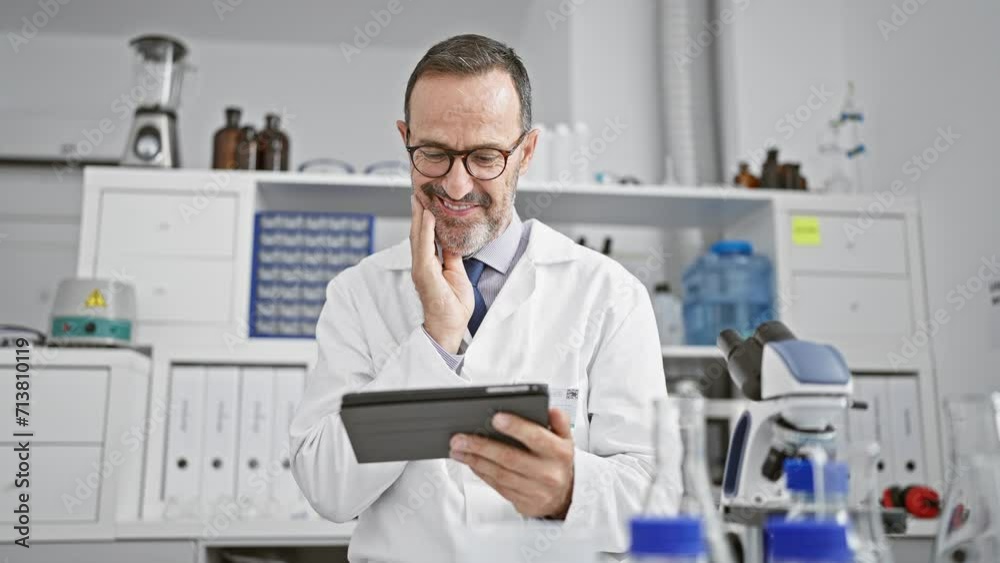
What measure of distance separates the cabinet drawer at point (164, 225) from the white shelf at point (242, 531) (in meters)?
0.70

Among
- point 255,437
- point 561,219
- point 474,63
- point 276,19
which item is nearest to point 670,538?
point 474,63

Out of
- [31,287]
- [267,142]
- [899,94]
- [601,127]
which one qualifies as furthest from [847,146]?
[31,287]

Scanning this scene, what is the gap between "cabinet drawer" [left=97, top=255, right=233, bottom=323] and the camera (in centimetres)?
229

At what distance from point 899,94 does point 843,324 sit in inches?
27.8

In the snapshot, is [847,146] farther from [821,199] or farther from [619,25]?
[619,25]

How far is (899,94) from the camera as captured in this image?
2543 mm

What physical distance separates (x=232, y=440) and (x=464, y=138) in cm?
127

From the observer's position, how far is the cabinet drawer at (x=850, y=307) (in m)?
2.46

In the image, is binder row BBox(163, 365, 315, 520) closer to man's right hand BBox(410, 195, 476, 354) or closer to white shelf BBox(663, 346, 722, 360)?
white shelf BBox(663, 346, 722, 360)

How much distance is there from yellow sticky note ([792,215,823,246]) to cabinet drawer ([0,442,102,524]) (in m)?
1.95

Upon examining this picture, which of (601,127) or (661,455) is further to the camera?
(601,127)

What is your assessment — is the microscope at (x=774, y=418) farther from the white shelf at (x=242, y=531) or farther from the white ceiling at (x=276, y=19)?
the white ceiling at (x=276, y=19)

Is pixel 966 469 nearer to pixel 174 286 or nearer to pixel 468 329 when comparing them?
pixel 468 329

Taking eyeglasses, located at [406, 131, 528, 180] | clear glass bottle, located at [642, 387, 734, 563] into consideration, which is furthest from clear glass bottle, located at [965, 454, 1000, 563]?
eyeglasses, located at [406, 131, 528, 180]
